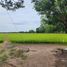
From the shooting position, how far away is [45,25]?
85.8 ft

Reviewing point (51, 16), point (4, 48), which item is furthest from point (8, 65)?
point (51, 16)

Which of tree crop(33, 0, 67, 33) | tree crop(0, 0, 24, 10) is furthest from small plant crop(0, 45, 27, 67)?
tree crop(33, 0, 67, 33)

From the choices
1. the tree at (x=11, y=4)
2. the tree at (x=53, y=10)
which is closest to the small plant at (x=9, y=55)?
the tree at (x=11, y=4)

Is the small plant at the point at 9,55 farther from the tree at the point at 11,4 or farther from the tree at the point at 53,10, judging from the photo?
the tree at the point at 53,10

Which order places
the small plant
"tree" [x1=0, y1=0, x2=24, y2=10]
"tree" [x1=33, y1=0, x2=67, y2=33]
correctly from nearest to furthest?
the small plant
"tree" [x1=0, y1=0, x2=24, y2=10]
"tree" [x1=33, y1=0, x2=67, y2=33]

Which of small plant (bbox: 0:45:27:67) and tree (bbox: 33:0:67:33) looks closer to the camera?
small plant (bbox: 0:45:27:67)

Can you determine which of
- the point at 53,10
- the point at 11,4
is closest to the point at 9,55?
the point at 11,4

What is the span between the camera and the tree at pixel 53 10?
985 inches

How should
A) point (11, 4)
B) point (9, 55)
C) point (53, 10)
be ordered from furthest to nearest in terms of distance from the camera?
point (53, 10), point (11, 4), point (9, 55)

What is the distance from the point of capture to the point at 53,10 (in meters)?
25.9

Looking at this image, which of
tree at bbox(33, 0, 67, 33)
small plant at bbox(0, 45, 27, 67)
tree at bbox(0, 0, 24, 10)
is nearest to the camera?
small plant at bbox(0, 45, 27, 67)

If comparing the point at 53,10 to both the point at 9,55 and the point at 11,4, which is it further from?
the point at 9,55

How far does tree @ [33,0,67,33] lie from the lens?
25.0 m

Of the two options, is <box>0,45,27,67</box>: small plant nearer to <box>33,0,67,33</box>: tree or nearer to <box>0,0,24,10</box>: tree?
<box>0,0,24,10</box>: tree
